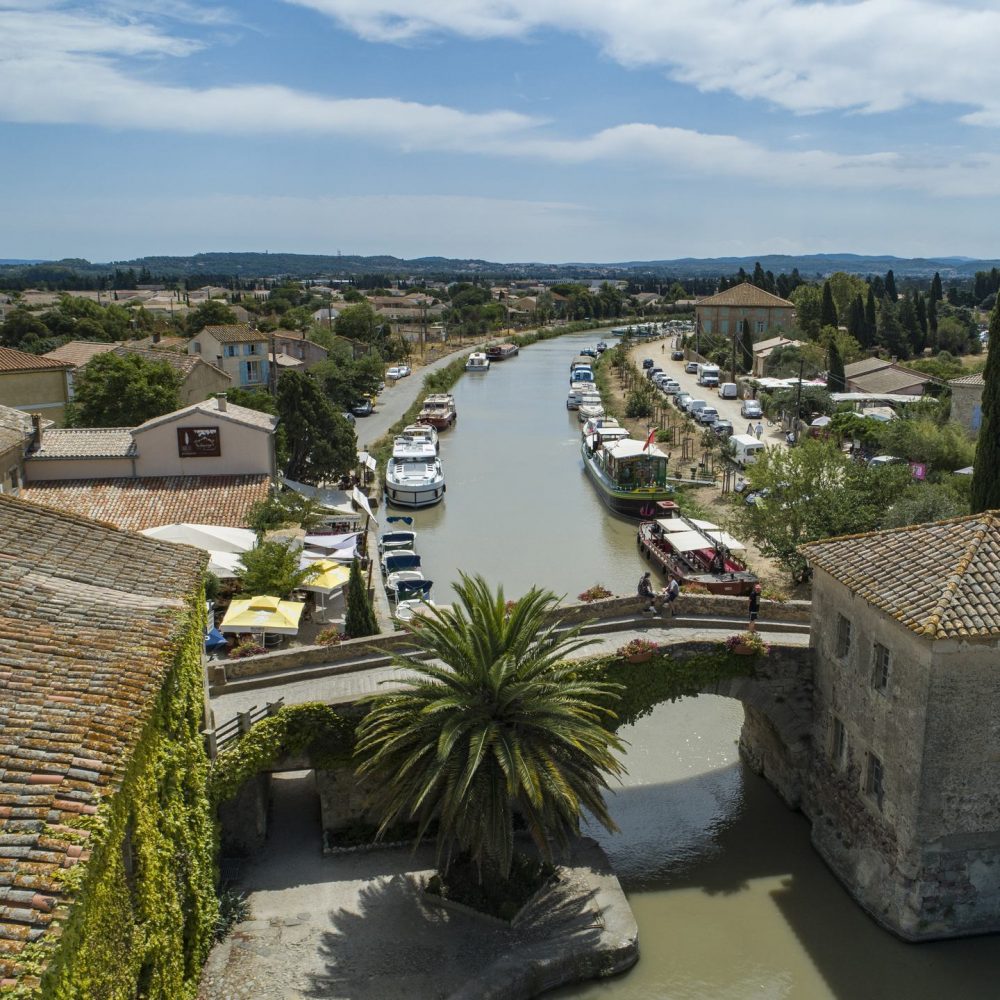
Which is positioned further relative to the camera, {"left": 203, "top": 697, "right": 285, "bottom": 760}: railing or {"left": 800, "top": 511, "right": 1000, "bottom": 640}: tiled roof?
{"left": 203, "top": 697, "right": 285, "bottom": 760}: railing

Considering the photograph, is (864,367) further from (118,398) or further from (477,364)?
(118,398)

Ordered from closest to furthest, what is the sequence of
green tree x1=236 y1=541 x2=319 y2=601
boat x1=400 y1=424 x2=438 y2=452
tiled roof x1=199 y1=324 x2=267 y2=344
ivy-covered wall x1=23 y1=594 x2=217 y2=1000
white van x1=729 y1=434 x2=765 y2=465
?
ivy-covered wall x1=23 y1=594 x2=217 y2=1000
green tree x1=236 y1=541 x2=319 y2=601
white van x1=729 y1=434 x2=765 y2=465
boat x1=400 y1=424 x2=438 y2=452
tiled roof x1=199 y1=324 x2=267 y2=344

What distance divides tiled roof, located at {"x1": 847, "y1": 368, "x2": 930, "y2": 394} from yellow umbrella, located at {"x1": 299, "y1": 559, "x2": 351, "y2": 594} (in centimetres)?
5321

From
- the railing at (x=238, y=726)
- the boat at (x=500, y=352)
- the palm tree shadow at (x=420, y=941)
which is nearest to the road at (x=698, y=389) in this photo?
the boat at (x=500, y=352)

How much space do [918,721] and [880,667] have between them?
5.23 ft

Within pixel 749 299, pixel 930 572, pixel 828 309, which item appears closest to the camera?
pixel 930 572

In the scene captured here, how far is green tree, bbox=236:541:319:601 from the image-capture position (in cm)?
2847

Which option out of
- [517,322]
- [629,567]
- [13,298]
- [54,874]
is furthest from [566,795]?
[13,298]

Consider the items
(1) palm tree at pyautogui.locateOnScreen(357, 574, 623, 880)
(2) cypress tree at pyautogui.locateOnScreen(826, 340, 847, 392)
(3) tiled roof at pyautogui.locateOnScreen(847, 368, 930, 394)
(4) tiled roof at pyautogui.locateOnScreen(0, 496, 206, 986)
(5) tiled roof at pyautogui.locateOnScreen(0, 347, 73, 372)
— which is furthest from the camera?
(2) cypress tree at pyautogui.locateOnScreen(826, 340, 847, 392)

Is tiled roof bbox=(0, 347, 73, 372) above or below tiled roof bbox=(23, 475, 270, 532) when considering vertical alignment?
above

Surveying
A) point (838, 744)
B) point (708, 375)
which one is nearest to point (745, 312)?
point (708, 375)

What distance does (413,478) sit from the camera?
51.6 meters

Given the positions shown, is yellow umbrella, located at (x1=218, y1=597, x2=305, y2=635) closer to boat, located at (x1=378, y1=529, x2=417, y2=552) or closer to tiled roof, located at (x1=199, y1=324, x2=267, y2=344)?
boat, located at (x1=378, y1=529, x2=417, y2=552)

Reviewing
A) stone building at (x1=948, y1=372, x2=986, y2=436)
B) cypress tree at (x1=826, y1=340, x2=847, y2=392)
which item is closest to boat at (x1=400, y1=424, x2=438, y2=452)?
stone building at (x1=948, y1=372, x2=986, y2=436)
